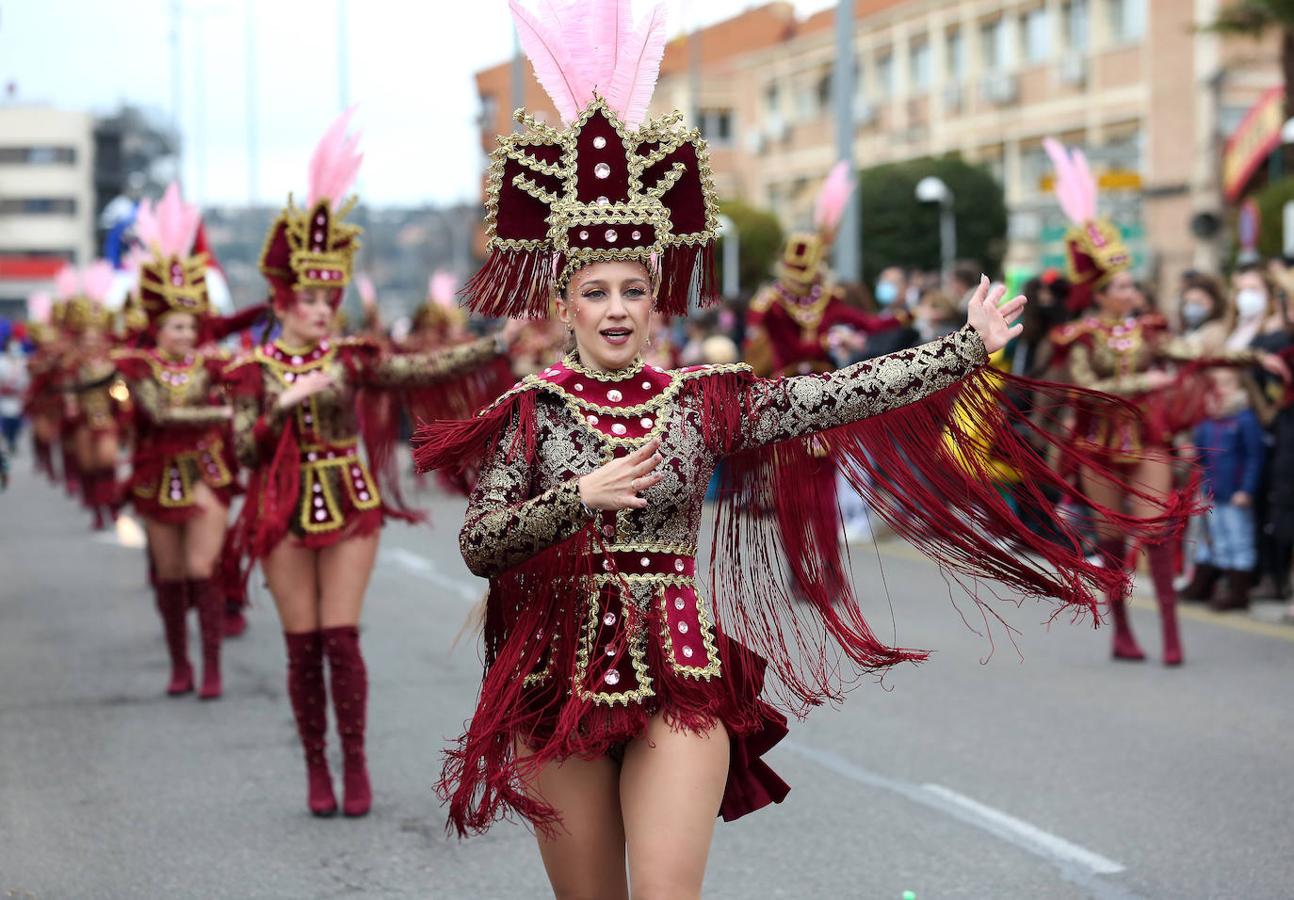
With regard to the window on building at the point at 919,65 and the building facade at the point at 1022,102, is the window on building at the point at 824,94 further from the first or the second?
the window on building at the point at 919,65

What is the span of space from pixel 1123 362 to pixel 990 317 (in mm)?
5732

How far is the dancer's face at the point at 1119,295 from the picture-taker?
379 inches

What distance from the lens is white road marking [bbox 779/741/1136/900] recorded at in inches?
230

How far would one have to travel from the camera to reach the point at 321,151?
7.23 meters

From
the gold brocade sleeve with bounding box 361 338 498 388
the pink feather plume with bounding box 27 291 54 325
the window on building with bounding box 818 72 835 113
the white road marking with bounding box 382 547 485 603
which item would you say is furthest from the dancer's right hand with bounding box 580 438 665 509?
the window on building with bounding box 818 72 835 113

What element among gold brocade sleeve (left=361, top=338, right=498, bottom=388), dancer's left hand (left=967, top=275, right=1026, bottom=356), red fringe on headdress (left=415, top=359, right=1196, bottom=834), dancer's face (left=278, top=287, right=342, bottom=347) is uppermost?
dancer's face (left=278, top=287, right=342, bottom=347)

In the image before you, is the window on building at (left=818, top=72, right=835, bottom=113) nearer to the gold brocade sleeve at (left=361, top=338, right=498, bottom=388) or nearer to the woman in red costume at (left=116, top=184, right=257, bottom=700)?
the woman in red costume at (left=116, top=184, right=257, bottom=700)

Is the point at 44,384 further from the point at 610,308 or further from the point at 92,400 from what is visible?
the point at 610,308

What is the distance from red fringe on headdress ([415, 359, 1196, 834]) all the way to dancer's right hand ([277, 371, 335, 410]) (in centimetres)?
266

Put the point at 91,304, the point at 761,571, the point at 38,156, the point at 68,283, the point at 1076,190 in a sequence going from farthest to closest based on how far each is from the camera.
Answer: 1. the point at 38,156
2. the point at 68,283
3. the point at 91,304
4. the point at 1076,190
5. the point at 761,571

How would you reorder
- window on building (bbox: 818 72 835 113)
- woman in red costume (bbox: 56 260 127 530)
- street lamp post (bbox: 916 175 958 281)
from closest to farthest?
woman in red costume (bbox: 56 260 127 530) < street lamp post (bbox: 916 175 958 281) < window on building (bbox: 818 72 835 113)

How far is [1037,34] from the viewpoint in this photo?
44.9 metres

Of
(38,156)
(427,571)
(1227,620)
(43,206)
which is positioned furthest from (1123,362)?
(38,156)

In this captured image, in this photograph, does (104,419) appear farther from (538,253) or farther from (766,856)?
(538,253)
